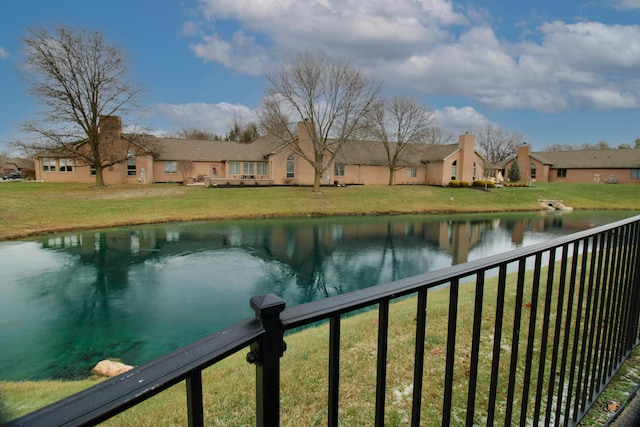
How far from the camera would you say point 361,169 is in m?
41.8

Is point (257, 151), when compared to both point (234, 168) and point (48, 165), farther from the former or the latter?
point (48, 165)

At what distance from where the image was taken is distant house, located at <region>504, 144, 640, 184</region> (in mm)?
48062

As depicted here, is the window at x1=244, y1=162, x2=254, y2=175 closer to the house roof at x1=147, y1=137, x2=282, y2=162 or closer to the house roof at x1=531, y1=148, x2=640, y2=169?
the house roof at x1=147, y1=137, x2=282, y2=162

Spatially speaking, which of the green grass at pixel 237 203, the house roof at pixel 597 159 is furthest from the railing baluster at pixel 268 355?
the house roof at pixel 597 159

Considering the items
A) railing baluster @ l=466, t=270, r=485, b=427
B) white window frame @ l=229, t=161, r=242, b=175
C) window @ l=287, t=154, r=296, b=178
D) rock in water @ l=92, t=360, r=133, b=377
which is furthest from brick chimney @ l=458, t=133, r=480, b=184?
railing baluster @ l=466, t=270, r=485, b=427

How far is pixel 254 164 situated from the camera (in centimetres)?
3844

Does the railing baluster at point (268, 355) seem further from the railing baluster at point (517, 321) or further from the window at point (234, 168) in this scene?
the window at point (234, 168)

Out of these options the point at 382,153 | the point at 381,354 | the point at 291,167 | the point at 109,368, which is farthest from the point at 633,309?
the point at 382,153

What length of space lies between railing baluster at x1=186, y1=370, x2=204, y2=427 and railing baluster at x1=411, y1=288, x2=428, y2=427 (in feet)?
2.53

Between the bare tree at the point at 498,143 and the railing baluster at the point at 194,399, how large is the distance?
246 feet

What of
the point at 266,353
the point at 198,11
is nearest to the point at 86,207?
the point at 198,11

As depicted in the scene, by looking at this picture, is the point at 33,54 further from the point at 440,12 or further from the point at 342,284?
the point at 342,284

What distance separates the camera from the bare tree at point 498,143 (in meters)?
67.2

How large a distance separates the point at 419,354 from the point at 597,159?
63.5m
